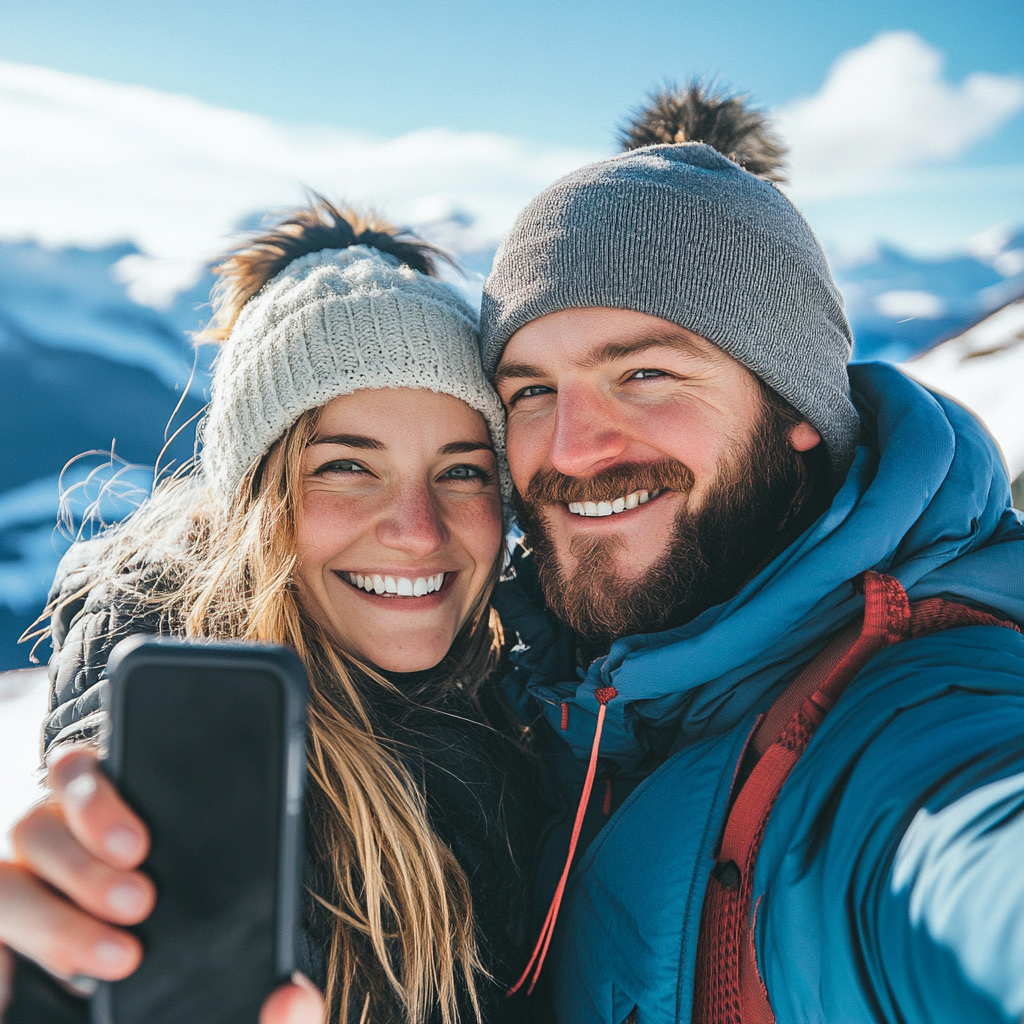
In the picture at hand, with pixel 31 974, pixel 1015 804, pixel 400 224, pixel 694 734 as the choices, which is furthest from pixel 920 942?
pixel 400 224

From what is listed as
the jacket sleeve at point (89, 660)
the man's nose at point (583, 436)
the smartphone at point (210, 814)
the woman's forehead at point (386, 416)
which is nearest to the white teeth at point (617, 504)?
the man's nose at point (583, 436)

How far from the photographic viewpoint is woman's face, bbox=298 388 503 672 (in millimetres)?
1813

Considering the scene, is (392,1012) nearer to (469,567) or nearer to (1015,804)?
(469,567)

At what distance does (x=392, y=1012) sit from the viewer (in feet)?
4.84

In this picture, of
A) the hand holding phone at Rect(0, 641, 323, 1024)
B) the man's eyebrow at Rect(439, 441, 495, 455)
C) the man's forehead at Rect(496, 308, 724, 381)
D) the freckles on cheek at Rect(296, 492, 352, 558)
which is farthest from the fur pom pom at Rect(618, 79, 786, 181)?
the hand holding phone at Rect(0, 641, 323, 1024)

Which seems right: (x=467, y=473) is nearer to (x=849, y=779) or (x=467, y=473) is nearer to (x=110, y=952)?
(x=849, y=779)

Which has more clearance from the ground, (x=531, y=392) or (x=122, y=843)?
(x=531, y=392)

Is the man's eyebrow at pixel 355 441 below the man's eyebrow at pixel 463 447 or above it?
above

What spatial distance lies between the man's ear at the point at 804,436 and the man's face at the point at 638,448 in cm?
6

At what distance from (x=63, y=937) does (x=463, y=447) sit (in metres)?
1.44

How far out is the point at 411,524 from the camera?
5.97 ft

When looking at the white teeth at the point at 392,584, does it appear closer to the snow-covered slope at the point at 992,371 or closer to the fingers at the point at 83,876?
the fingers at the point at 83,876

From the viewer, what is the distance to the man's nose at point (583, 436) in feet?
5.73

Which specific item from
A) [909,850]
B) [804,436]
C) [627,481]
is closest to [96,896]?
[909,850]
